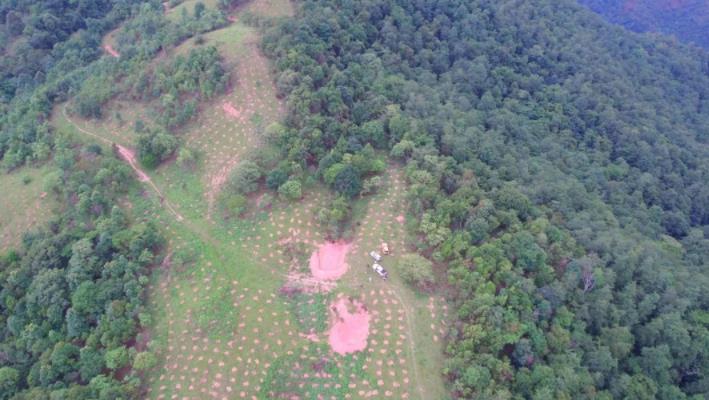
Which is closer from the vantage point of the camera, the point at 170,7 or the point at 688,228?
the point at 688,228

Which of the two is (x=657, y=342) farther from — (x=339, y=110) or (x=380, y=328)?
(x=339, y=110)

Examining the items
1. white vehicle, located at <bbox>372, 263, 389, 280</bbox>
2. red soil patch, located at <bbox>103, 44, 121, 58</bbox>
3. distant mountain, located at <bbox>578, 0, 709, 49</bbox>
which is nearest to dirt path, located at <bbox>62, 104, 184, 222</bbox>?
red soil patch, located at <bbox>103, 44, 121, 58</bbox>

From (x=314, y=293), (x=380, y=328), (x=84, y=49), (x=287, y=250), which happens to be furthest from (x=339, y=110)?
(x=84, y=49)

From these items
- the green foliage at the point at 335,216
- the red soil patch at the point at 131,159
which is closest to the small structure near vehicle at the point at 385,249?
the green foliage at the point at 335,216

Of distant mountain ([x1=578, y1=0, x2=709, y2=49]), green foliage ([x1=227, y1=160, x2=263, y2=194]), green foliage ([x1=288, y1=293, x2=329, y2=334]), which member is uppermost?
distant mountain ([x1=578, y1=0, x2=709, y2=49])

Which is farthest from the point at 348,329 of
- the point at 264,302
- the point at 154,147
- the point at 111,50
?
the point at 111,50

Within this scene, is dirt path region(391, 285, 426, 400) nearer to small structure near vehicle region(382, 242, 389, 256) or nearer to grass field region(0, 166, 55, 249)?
small structure near vehicle region(382, 242, 389, 256)

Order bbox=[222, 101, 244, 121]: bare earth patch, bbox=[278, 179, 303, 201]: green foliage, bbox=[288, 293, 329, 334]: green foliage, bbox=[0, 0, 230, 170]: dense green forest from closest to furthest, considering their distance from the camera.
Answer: bbox=[288, 293, 329, 334]: green foliage < bbox=[278, 179, 303, 201]: green foliage < bbox=[222, 101, 244, 121]: bare earth patch < bbox=[0, 0, 230, 170]: dense green forest
